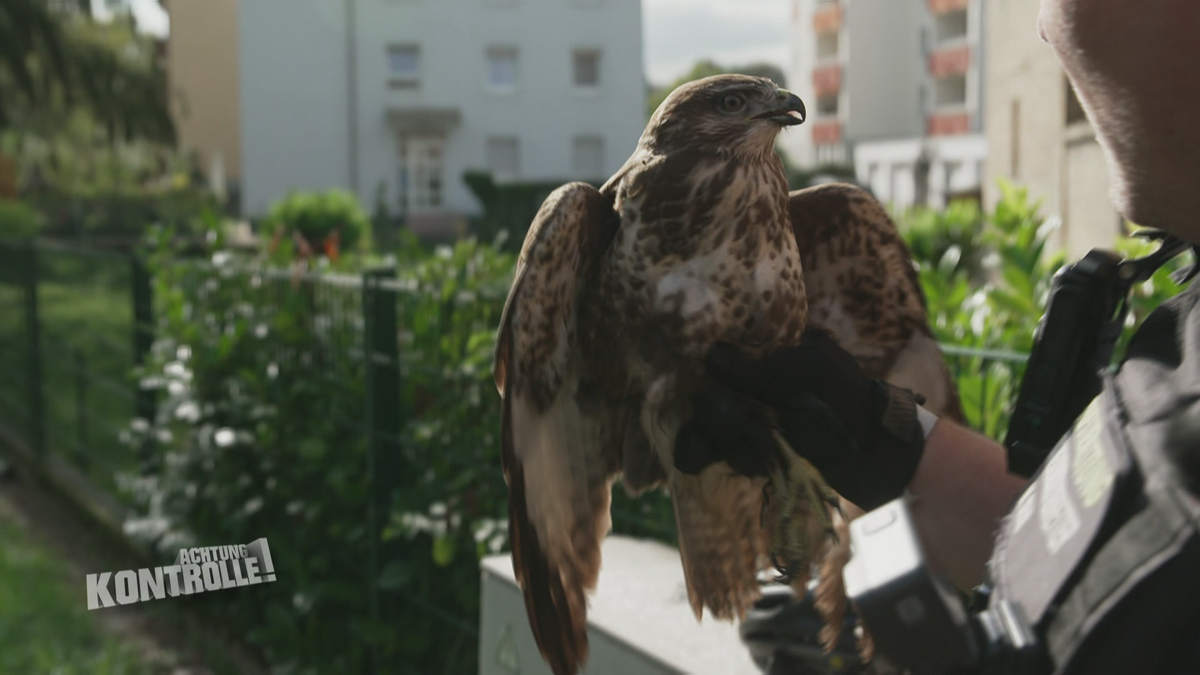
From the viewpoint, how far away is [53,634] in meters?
4.12

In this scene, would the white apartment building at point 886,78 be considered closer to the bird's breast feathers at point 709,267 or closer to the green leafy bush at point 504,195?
the green leafy bush at point 504,195

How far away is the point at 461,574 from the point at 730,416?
2.13 meters

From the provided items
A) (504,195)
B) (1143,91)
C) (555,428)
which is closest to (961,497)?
(555,428)

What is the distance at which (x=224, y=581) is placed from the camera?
1.71m

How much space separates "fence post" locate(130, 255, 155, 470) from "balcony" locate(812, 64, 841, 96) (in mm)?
33453

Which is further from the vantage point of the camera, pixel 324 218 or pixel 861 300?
pixel 324 218

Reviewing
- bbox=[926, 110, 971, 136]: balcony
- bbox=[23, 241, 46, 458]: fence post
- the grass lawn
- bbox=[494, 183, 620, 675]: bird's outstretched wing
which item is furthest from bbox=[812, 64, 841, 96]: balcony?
bbox=[494, 183, 620, 675]: bird's outstretched wing

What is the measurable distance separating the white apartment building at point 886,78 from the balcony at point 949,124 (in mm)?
32

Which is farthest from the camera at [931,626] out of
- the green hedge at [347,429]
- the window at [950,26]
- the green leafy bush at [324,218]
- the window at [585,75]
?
the window at [950,26]

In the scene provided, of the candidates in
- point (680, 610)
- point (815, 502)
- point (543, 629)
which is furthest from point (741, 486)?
point (680, 610)

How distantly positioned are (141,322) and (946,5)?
32.2 m

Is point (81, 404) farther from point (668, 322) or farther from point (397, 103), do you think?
point (397, 103)

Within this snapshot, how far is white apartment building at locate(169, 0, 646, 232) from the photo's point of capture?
29484 mm

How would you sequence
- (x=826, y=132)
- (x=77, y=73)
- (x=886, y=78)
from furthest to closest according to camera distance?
(x=886, y=78) < (x=826, y=132) < (x=77, y=73)
